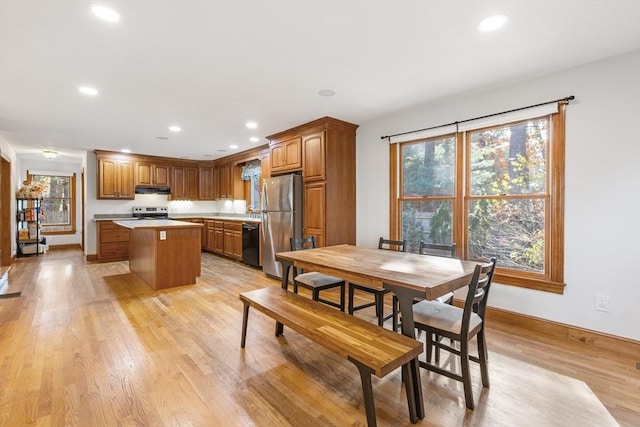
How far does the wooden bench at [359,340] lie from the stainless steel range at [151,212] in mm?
5813

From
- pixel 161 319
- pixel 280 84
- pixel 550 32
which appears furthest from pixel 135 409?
pixel 550 32

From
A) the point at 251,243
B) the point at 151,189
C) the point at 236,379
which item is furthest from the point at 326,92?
the point at 151,189

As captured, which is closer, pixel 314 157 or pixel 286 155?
pixel 314 157

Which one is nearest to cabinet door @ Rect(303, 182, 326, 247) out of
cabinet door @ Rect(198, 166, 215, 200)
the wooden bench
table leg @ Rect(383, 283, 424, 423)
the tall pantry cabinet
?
the tall pantry cabinet

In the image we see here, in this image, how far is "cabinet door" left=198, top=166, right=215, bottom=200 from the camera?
297 inches

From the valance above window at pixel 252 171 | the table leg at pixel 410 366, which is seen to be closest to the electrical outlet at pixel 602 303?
the table leg at pixel 410 366

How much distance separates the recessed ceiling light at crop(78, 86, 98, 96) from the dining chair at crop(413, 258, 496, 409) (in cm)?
365

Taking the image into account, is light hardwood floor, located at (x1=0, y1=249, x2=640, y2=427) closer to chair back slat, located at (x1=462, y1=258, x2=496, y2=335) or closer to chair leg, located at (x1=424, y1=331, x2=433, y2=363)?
chair leg, located at (x1=424, y1=331, x2=433, y2=363)

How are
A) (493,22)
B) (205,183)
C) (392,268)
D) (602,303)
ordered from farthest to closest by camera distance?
(205,183) < (602,303) < (392,268) < (493,22)

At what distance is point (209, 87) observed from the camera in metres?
2.97

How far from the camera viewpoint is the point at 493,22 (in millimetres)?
1942

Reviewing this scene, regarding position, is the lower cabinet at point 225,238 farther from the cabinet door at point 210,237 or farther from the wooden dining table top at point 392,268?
the wooden dining table top at point 392,268

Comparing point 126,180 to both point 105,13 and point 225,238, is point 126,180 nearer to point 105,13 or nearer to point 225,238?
point 225,238

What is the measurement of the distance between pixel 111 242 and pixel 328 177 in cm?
508
